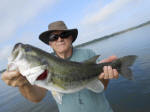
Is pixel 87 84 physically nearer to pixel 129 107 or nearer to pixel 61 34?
pixel 61 34

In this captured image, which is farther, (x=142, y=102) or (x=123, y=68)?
(x=142, y=102)

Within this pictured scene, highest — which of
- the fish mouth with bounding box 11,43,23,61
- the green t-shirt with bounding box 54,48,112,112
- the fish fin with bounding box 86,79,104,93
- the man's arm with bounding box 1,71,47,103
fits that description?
the fish mouth with bounding box 11,43,23,61

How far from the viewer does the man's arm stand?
3114mm

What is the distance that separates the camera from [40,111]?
49.2 ft

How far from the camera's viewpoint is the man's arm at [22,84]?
3.11 metres

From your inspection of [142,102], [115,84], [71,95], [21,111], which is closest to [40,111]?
[21,111]

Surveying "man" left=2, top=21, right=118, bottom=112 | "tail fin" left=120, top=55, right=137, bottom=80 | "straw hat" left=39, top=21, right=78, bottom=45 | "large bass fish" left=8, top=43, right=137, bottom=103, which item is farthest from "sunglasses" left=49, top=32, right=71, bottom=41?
"tail fin" left=120, top=55, right=137, bottom=80

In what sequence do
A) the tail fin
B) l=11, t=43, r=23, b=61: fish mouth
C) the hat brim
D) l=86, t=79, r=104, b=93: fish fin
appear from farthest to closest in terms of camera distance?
the hat brim, the tail fin, l=86, t=79, r=104, b=93: fish fin, l=11, t=43, r=23, b=61: fish mouth

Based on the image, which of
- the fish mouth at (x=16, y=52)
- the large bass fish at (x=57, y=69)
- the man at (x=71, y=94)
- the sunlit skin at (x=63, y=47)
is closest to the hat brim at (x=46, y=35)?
the man at (x=71, y=94)

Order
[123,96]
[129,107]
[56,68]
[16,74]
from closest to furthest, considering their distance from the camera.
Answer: [16,74] → [56,68] → [129,107] → [123,96]

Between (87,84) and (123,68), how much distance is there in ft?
4.03

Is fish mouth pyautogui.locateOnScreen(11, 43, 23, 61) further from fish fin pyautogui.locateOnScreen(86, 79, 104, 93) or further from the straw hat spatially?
fish fin pyautogui.locateOnScreen(86, 79, 104, 93)

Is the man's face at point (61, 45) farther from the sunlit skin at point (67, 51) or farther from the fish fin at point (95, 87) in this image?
the fish fin at point (95, 87)

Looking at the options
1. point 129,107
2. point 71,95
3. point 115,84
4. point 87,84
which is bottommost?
point 115,84
